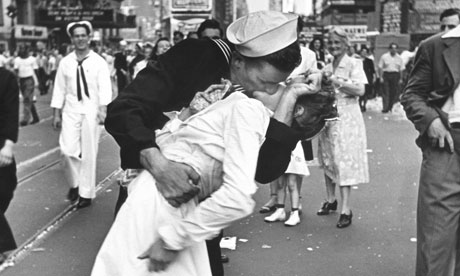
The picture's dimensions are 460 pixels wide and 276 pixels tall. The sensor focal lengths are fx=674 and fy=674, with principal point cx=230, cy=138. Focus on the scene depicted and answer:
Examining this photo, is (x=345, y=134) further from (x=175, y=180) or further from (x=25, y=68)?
(x=25, y=68)

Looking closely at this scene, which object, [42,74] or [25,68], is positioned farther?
[42,74]

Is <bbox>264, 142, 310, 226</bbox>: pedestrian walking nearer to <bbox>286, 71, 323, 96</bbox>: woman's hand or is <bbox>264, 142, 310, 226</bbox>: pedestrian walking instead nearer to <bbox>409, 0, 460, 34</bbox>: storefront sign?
<bbox>286, 71, 323, 96</bbox>: woman's hand

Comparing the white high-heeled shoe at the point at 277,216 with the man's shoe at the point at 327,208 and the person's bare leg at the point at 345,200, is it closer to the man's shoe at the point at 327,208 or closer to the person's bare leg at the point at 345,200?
the man's shoe at the point at 327,208

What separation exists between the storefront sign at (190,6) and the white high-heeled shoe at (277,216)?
26.8 meters

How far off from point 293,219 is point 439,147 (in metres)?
2.98

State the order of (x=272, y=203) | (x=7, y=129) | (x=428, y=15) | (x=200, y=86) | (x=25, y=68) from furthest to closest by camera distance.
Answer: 1. (x=428, y=15)
2. (x=25, y=68)
3. (x=272, y=203)
4. (x=7, y=129)
5. (x=200, y=86)

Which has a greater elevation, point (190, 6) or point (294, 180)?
point (190, 6)

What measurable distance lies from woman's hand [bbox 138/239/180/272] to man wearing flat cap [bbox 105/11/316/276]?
0.14 m

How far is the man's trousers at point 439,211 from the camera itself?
3896mm

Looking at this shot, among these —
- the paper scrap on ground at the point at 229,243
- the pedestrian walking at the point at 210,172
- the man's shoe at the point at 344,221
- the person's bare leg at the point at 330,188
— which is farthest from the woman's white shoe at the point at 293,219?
the pedestrian walking at the point at 210,172

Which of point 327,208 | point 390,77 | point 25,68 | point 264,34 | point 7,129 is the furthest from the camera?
point 390,77

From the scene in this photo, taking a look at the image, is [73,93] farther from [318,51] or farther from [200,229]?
[318,51]

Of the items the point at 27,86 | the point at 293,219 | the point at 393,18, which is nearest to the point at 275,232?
the point at 293,219

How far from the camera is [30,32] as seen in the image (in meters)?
50.8
